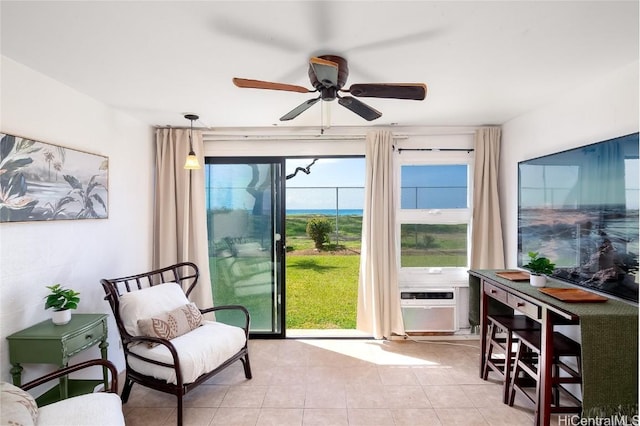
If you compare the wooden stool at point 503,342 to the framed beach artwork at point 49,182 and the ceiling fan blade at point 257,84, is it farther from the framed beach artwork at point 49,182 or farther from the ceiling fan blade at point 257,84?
the framed beach artwork at point 49,182

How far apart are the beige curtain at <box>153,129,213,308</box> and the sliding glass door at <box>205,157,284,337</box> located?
0.19m

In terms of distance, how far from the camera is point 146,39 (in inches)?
66.1

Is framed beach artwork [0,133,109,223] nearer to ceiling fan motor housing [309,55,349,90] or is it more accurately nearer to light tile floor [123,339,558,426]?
light tile floor [123,339,558,426]

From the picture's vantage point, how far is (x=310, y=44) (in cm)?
172

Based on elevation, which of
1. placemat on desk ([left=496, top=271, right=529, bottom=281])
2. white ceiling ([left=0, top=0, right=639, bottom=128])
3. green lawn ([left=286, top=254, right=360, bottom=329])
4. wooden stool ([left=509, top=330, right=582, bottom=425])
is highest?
white ceiling ([left=0, top=0, right=639, bottom=128])

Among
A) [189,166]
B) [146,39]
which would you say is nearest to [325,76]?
[146,39]

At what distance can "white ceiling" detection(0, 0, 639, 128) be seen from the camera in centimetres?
144

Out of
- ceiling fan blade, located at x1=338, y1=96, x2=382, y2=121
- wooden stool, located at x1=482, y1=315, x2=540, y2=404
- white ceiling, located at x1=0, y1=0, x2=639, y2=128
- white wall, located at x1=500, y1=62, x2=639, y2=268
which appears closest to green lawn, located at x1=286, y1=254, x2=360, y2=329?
wooden stool, located at x1=482, y1=315, x2=540, y2=404

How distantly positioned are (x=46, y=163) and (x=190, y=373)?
1.76 meters

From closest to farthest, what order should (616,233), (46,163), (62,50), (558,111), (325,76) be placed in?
(325,76)
(62,50)
(616,233)
(46,163)
(558,111)

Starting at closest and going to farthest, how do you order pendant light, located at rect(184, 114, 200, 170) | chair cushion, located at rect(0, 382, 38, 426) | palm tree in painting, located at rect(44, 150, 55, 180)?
chair cushion, located at rect(0, 382, 38, 426) < palm tree in painting, located at rect(44, 150, 55, 180) < pendant light, located at rect(184, 114, 200, 170)

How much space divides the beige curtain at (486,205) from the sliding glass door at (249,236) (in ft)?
7.13

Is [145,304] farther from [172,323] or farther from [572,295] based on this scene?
[572,295]

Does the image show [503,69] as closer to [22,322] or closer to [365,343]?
[365,343]
